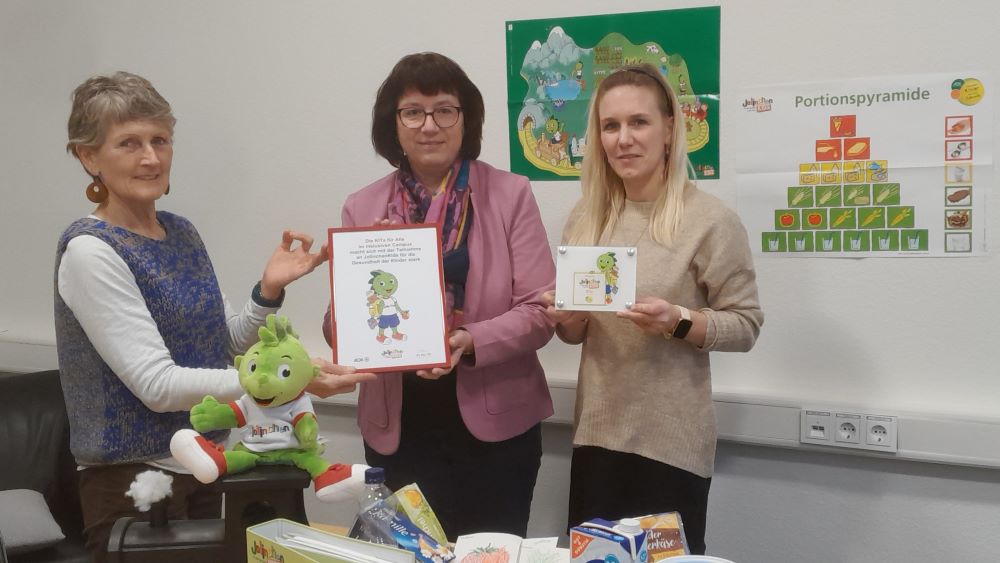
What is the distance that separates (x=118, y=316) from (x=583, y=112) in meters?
1.41

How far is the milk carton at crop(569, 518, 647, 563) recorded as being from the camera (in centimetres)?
121

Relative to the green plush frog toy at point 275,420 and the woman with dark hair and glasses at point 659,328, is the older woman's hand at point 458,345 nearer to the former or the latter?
the woman with dark hair and glasses at point 659,328

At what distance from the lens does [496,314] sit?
1978 mm

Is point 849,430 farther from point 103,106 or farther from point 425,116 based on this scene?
point 103,106

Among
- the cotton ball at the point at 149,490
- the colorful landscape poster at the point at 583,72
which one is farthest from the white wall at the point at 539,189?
the cotton ball at the point at 149,490

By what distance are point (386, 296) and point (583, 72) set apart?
3.50ft

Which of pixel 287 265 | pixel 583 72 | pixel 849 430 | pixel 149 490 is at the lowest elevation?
pixel 849 430

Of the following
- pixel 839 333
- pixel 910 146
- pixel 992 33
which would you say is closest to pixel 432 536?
pixel 839 333

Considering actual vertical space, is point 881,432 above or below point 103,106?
below

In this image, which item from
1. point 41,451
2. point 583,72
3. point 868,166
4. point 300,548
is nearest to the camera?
point 300,548

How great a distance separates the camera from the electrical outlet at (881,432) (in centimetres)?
220

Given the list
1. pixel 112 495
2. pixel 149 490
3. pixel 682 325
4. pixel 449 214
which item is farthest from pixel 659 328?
pixel 112 495

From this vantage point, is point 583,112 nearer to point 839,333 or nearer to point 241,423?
point 839,333

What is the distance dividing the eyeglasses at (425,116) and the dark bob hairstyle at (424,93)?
0.12ft
